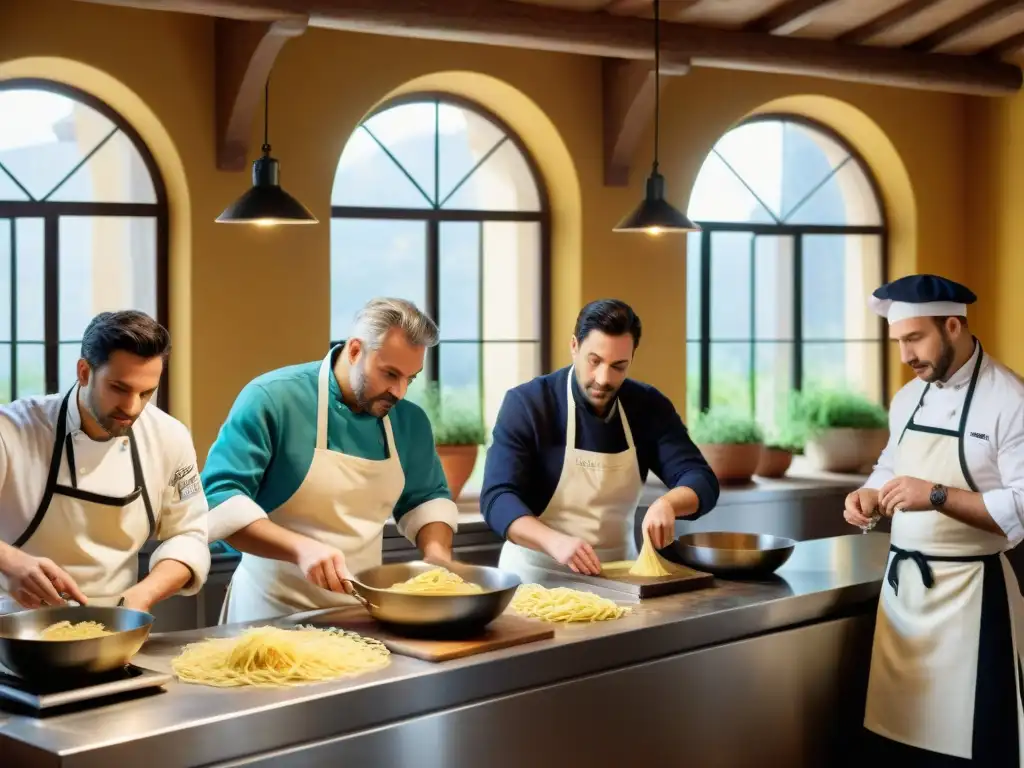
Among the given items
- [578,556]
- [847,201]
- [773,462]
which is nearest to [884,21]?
[847,201]

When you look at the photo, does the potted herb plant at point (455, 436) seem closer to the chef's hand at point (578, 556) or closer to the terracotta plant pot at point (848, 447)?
the terracotta plant pot at point (848, 447)

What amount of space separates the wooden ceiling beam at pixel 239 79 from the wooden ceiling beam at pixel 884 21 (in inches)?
122

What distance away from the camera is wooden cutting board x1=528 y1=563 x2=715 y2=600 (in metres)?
3.37

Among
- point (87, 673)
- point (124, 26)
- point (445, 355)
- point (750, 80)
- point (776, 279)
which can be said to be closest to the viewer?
point (87, 673)

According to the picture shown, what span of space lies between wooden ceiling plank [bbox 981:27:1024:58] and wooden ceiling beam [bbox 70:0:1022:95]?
0.19 feet

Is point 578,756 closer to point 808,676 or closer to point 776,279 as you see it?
point 808,676

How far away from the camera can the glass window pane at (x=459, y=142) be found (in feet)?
21.4

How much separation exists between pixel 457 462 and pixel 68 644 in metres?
3.90

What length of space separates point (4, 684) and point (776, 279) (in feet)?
19.8

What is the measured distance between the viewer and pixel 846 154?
25.7 feet

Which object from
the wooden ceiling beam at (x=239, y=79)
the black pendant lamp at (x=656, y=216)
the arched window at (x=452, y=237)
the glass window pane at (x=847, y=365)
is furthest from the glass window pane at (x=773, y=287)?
the wooden ceiling beam at (x=239, y=79)

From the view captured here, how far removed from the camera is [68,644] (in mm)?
2238

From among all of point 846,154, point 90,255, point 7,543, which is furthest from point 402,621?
point 846,154

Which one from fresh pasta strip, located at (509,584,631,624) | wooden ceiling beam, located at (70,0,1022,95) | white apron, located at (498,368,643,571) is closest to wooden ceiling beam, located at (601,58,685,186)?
wooden ceiling beam, located at (70,0,1022,95)
